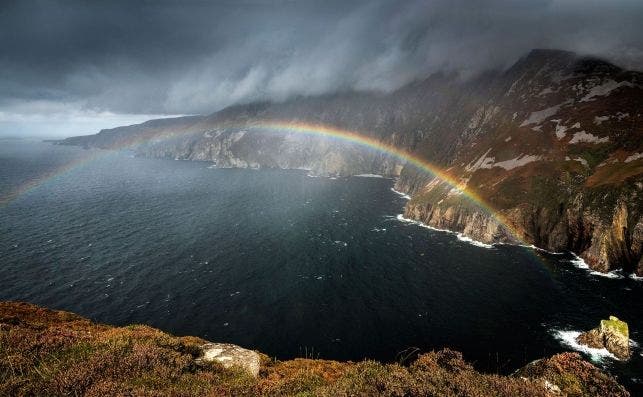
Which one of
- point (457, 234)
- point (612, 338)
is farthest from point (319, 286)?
point (457, 234)

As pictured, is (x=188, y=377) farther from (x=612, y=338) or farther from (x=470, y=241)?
(x=470, y=241)

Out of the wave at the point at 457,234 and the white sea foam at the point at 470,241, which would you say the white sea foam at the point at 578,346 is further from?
the white sea foam at the point at 470,241

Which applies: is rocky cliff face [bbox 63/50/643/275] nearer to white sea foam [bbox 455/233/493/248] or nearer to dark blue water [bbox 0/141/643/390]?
white sea foam [bbox 455/233/493/248]

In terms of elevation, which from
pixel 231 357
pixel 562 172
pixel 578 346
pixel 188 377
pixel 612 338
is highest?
pixel 562 172

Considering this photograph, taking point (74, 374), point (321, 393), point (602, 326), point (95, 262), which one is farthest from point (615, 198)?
point (95, 262)

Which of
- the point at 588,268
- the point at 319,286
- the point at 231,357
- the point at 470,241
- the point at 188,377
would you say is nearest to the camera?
the point at 188,377

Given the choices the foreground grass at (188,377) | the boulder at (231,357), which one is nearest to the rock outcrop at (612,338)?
the foreground grass at (188,377)
